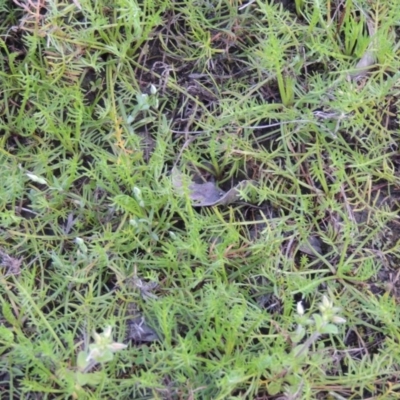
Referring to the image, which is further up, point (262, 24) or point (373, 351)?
point (262, 24)

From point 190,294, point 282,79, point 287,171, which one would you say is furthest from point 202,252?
point 282,79

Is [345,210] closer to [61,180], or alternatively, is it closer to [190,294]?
[190,294]

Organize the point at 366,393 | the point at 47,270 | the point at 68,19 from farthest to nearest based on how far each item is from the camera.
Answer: the point at 68,19, the point at 47,270, the point at 366,393

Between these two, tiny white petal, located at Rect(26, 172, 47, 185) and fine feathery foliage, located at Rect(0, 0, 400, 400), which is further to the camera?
tiny white petal, located at Rect(26, 172, 47, 185)

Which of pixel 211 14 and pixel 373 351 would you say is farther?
pixel 211 14

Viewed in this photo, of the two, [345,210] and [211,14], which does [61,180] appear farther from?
[345,210]

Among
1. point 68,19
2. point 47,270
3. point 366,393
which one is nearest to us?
point 366,393

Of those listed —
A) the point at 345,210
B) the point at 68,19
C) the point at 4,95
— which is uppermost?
the point at 68,19

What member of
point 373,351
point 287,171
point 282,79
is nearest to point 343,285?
point 373,351

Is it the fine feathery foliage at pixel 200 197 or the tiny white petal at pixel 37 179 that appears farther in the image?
the tiny white petal at pixel 37 179
